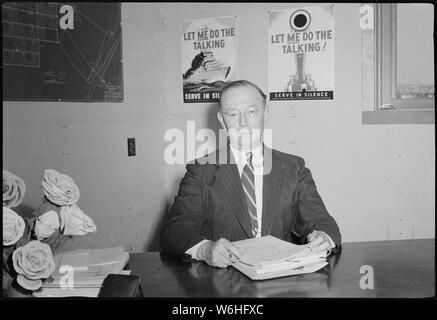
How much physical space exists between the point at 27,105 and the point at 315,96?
3.72 ft

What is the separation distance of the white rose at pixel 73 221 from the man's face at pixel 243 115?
673mm

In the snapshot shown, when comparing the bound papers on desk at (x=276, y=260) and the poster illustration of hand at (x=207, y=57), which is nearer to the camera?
the bound papers on desk at (x=276, y=260)

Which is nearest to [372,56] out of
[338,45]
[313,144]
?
[338,45]

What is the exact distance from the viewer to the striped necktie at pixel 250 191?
1.40 meters

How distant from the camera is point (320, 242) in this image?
3.70ft

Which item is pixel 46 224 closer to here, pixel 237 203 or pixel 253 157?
pixel 237 203

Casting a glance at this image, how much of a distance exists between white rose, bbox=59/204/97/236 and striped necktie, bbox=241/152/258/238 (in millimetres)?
597

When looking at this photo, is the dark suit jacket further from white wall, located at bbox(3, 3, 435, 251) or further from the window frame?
the window frame

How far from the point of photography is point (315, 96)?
67.7 inches

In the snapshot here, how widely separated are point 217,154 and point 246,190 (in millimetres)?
202

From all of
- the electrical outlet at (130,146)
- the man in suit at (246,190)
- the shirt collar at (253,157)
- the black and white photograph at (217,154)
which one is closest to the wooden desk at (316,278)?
the black and white photograph at (217,154)

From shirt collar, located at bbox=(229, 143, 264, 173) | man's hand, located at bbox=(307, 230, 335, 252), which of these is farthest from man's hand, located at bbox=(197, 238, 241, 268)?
shirt collar, located at bbox=(229, 143, 264, 173)

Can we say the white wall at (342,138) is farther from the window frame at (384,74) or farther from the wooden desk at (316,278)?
the wooden desk at (316,278)

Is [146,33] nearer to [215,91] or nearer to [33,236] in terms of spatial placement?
[215,91]
